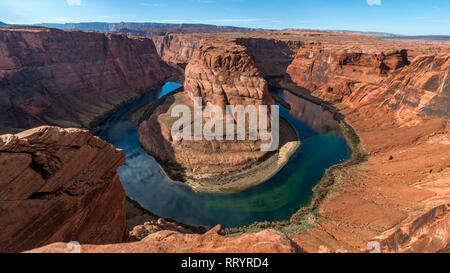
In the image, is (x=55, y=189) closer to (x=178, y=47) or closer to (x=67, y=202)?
(x=67, y=202)

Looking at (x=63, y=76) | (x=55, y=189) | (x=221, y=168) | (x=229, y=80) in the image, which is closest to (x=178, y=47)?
(x=63, y=76)

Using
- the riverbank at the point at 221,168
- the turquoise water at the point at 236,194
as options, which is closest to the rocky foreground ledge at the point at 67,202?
the turquoise water at the point at 236,194

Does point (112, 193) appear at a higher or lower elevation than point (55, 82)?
lower

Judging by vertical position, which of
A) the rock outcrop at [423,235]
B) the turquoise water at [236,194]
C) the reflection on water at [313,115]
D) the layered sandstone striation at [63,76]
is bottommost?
the turquoise water at [236,194]

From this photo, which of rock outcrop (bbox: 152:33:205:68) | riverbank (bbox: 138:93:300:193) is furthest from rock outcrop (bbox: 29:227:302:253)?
rock outcrop (bbox: 152:33:205:68)

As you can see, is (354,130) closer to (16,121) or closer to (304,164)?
(304,164)

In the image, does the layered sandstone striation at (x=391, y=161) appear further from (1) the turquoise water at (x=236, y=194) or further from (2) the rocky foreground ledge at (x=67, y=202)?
(2) the rocky foreground ledge at (x=67, y=202)

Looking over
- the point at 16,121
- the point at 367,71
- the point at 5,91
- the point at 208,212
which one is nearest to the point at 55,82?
the point at 5,91

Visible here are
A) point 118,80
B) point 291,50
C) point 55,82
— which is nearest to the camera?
point 55,82
